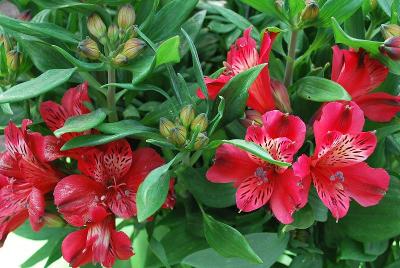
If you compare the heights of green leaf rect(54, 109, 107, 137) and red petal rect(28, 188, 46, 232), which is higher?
green leaf rect(54, 109, 107, 137)

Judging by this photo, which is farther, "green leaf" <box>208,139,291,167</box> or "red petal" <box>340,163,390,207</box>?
"red petal" <box>340,163,390,207</box>

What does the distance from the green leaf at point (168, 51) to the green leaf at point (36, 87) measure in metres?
0.10

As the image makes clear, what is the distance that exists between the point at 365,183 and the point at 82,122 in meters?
0.30

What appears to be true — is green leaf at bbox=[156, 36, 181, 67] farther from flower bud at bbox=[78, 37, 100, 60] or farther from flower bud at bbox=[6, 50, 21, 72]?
flower bud at bbox=[6, 50, 21, 72]

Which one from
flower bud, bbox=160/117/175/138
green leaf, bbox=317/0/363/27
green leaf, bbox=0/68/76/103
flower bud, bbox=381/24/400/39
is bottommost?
flower bud, bbox=160/117/175/138

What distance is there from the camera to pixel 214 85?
0.61m

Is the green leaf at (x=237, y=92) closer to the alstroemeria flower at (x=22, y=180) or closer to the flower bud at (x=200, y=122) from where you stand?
the flower bud at (x=200, y=122)

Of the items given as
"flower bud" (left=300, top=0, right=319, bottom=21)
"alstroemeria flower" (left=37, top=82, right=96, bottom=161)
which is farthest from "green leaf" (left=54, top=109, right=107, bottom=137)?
"flower bud" (left=300, top=0, right=319, bottom=21)

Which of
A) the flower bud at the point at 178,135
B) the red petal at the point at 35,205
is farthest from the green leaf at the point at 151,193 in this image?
the red petal at the point at 35,205

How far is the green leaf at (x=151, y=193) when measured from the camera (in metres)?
0.53

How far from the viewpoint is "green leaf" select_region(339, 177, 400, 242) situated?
0.67 m

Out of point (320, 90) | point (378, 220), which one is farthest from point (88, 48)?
point (378, 220)

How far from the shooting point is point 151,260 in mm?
755

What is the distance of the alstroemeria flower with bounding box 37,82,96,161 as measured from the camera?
0.62 metres
